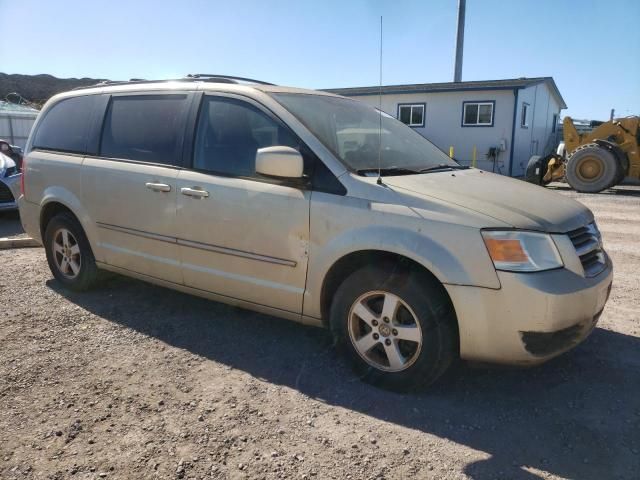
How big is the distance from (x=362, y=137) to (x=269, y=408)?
1.95 meters

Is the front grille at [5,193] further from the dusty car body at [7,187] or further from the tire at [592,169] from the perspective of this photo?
the tire at [592,169]

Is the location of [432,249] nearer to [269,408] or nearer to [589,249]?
[589,249]

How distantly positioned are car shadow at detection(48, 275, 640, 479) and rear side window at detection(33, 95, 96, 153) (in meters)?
1.51

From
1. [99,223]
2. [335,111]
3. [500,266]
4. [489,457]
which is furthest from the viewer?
[99,223]

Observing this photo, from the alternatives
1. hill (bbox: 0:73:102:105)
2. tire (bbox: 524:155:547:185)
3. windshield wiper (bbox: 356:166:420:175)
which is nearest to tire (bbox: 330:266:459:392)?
windshield wiper (bbox: 356:166:420:175)

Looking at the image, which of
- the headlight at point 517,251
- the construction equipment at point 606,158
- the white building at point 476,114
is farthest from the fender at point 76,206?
the white building at point 476,114

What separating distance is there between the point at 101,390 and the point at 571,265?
2.81 m

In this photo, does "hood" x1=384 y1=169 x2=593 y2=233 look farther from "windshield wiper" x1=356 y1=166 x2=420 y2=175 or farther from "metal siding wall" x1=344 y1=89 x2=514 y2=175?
"metal siding wall" x1=344 y1=89 x2=514 y2=175

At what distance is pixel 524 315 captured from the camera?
2.72 metres

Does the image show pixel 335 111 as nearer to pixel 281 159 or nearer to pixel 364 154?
pixel 364 154

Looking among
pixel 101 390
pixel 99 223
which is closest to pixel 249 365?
pixel 101 390

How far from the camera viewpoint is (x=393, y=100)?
866 inches

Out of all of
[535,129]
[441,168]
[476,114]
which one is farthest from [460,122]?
[441,168]

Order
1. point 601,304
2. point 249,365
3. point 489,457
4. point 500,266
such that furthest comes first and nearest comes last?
point 249,365 < point 601,304 < point 500,266 < point 489,457
